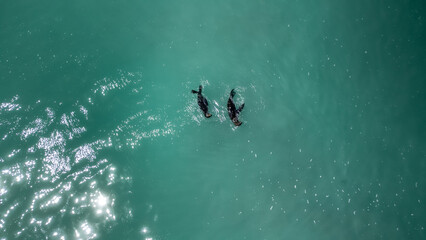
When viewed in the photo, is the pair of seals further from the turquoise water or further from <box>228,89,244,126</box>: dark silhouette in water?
the turquoise water

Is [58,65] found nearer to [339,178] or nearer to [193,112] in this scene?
[193,112]

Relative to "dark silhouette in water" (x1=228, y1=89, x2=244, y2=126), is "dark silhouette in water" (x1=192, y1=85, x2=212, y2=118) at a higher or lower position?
higher

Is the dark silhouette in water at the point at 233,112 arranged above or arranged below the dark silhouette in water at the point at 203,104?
below

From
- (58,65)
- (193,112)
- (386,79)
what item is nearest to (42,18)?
(58,65)

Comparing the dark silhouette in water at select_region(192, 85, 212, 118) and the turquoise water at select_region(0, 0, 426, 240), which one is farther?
the dark silhouette in water at select_region(192, 85, 212, 118)

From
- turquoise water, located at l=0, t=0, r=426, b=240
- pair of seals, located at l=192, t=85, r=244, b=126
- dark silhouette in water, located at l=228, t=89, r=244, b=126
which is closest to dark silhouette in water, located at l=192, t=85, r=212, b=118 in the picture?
pair of seals, located at l=192, t=85, r=244, b=126

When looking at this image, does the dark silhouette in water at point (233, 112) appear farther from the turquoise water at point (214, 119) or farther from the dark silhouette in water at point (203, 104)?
the dark silhouette in water at point (203, 104)

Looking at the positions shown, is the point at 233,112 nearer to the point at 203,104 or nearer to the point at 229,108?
the point at 229,108

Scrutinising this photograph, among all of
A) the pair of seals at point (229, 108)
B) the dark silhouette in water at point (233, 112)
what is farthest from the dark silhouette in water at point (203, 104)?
the dark silhouette in water at point (233, 112)
